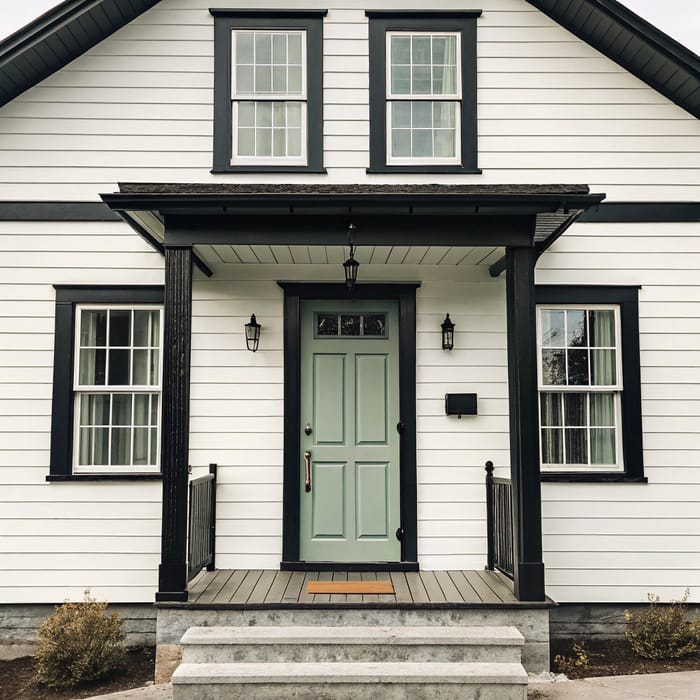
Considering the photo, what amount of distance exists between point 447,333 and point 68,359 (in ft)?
10.7

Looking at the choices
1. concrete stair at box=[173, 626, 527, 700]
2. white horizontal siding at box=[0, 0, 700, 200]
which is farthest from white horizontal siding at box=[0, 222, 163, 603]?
concrete stair at box=[173, 626, 527, 700]

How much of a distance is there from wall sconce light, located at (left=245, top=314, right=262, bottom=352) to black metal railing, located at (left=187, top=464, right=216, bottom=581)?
3.49 ft

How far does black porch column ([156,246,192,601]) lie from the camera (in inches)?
189

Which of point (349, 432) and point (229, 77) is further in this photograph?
point (229, 77)

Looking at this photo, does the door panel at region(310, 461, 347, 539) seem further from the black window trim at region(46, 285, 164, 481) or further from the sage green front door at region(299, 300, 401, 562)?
the black window trim at region(46, 285, 164, 481)

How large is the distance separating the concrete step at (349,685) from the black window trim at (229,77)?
405 cm

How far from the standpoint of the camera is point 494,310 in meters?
6.12

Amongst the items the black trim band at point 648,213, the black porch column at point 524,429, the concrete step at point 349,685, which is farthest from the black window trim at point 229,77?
the concrete step at point 349,685

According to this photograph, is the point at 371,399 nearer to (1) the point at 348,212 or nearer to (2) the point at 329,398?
(2) the point at 329,398

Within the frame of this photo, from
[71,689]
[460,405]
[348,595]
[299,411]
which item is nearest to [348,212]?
[299,411]

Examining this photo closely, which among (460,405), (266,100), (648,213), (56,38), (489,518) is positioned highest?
(56,38)

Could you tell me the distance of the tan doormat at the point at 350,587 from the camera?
5172 millimetres

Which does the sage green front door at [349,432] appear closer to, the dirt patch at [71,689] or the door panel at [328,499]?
the door panel at [328,499]

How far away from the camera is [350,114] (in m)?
6.27
